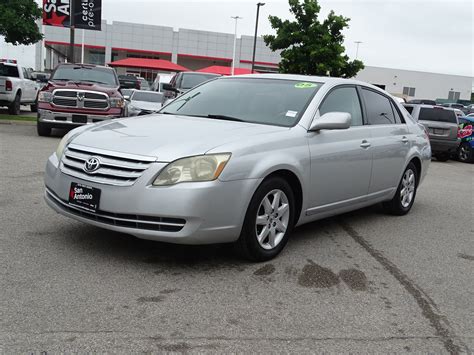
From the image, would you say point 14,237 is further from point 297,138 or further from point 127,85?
point 127,85

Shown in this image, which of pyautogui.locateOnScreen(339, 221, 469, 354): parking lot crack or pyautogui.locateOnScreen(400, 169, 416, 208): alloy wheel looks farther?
pyautogui.locateOnScreen(400, 169, 416, 208): alloy wheel

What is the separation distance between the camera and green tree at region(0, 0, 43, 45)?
64.0 ft

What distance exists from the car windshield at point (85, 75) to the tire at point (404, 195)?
29.0ft

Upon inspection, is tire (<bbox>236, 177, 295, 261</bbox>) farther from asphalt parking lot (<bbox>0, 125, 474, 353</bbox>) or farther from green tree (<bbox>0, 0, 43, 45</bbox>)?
green tree (<bbox>0, 0, 43, 45</bbox>)

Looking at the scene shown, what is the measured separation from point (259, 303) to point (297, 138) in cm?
170

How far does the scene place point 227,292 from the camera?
3.90 metres

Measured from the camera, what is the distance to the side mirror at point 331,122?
4945mm

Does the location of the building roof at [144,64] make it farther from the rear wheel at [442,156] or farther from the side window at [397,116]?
the side window at [397,116]

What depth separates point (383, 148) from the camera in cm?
619

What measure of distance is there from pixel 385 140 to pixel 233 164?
277 centimetres

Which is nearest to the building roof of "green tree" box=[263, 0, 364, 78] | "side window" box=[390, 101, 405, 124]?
"green tree" box=[263, 0, 364, 78]

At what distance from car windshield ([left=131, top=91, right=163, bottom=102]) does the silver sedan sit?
532 inches

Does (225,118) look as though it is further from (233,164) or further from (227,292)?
(227,292)

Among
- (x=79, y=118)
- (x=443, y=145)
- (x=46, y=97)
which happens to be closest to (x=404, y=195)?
(x=79, y=118)
